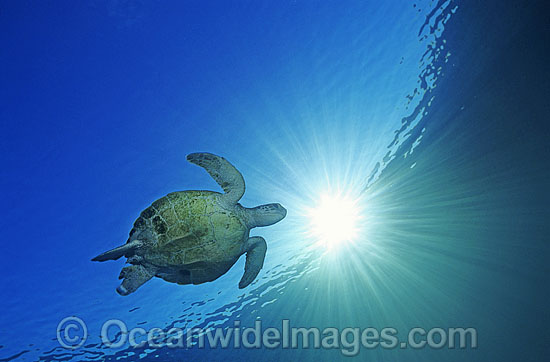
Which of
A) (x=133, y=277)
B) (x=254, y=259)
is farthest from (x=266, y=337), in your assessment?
(x=133, y=277)

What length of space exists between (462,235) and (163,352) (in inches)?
723

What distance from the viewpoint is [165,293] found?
11125 mm

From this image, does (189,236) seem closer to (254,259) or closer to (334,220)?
(254,259)

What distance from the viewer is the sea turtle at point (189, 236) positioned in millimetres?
4020

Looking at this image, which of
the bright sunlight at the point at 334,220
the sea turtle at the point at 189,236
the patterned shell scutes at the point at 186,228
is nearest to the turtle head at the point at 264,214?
the sea turtle at the point at 189,236

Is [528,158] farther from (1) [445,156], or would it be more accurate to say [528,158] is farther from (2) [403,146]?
(2) [403,146]

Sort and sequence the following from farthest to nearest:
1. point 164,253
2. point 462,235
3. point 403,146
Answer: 1. point 462,235
2. point 403,146
3. point 164,253

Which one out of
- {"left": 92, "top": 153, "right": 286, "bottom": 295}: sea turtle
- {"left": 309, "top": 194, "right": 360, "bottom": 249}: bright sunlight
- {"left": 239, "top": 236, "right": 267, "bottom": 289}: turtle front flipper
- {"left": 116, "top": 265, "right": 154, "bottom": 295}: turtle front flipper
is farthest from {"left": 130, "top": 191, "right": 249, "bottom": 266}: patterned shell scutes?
{"left": 309, "top": 194, "right": 360, "bottom": 249}: bright sunlight

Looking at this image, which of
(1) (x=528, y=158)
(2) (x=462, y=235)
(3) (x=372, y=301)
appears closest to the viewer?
(1) (x=528, y=158)

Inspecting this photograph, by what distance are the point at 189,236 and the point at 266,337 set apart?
51.3ft

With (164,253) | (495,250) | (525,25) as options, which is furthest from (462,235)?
(164,253)

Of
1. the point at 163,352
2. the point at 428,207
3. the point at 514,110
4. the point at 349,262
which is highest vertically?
the point at 514,110

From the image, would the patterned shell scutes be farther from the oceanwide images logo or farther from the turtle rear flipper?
the oceanwide images logo

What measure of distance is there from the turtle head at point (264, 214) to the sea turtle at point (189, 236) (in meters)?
0.24
